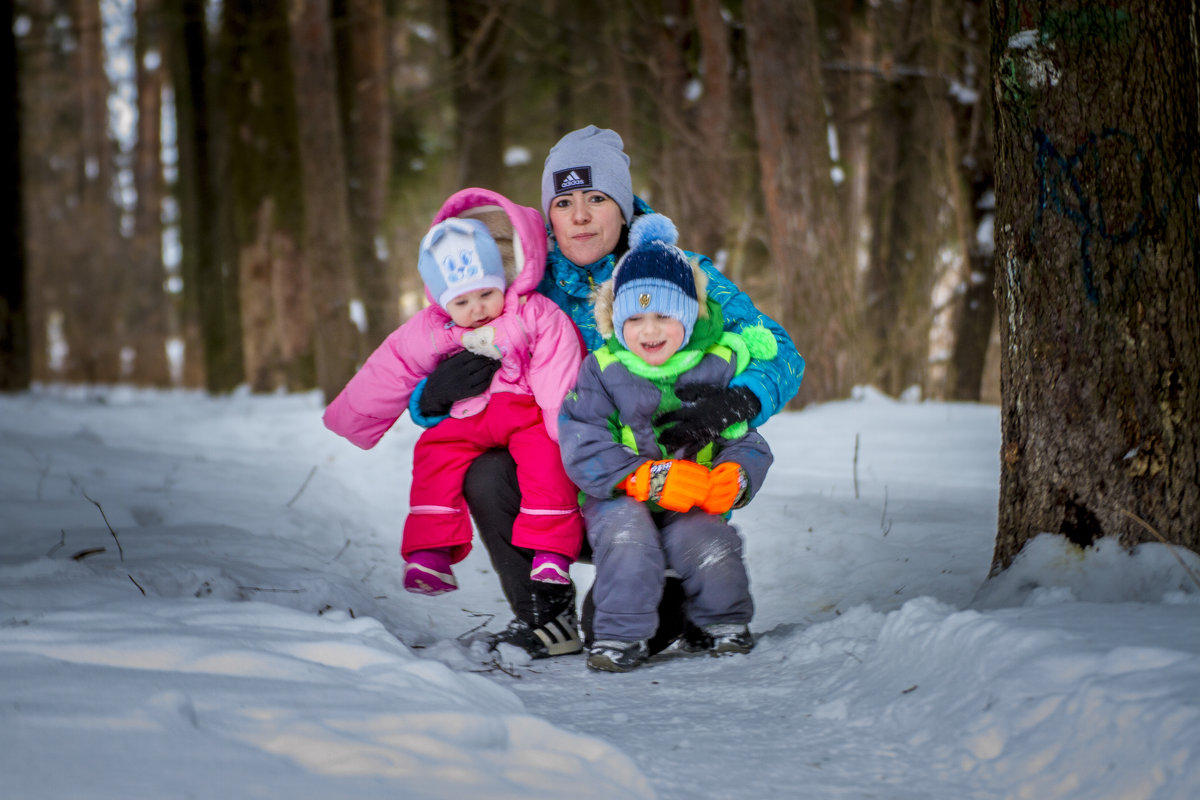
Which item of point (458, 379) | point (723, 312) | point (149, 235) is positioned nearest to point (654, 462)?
point (723, 312)

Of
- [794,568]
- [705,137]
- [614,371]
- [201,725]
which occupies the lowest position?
[794,568]

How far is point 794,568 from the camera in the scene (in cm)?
395

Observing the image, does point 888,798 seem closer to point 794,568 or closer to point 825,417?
point 794,568

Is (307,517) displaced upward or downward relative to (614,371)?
downward

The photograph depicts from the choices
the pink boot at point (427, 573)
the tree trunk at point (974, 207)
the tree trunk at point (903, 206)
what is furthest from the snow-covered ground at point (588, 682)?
Result: the tree trunk at point (903, 206)

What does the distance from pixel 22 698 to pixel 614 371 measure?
1.72m

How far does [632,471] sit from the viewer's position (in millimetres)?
2807

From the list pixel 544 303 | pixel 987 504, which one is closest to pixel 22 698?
pixel 544 303

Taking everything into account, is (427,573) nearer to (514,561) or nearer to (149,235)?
(514,561)

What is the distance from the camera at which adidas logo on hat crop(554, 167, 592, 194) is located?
3.15 metres

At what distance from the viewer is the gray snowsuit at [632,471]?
9.11ft

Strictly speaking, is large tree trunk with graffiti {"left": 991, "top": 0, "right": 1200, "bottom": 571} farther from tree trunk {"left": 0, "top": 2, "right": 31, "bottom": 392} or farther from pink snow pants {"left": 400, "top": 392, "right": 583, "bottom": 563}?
tree trunk {"left": 0, "top": 2, "right": 31, "bottom": 392}

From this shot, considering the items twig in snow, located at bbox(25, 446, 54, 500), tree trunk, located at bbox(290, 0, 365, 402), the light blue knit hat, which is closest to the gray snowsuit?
the light blue knit hat

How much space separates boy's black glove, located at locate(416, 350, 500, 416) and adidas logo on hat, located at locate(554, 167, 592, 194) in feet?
2.09
